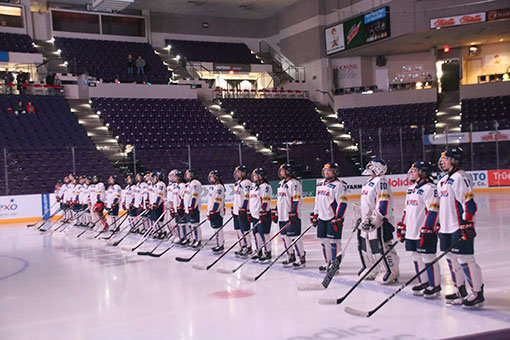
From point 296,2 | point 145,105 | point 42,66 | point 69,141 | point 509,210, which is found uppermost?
point 296,2

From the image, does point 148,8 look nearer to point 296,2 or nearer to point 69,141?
point 296,2

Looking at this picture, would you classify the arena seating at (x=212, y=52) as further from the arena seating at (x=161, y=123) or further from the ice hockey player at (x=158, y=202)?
the ice hockey player at (x=158, y=202)

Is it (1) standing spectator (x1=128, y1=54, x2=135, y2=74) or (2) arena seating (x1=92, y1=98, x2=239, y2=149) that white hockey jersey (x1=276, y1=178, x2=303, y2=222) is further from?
(1) standing spectator (x1=128, y1=54, x2=135, y2=74)

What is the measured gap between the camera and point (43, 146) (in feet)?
73.3

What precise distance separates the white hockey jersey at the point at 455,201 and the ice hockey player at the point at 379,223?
1216 millimetres

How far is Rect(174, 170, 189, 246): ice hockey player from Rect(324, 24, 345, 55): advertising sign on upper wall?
18468 millimetres

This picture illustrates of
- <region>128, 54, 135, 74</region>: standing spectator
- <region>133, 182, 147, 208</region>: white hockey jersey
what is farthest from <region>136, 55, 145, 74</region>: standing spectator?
<region>133, 182, 147, 208</region>: white hockey jersey

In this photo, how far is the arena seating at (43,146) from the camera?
2045 centimetres

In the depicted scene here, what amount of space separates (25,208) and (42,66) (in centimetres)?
1133

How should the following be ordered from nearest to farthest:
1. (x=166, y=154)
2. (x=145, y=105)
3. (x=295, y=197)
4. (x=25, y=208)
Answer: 1. (x=295, y=197)
2. (x=25, y=208)
3. (x=166, y=154)
4. (x=145, y=105)

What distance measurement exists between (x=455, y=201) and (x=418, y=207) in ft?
2.43

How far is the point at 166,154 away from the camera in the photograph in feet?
72.1

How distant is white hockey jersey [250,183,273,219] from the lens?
9.91 metres

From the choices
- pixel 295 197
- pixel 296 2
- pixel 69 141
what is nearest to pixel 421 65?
pixel 296 2
